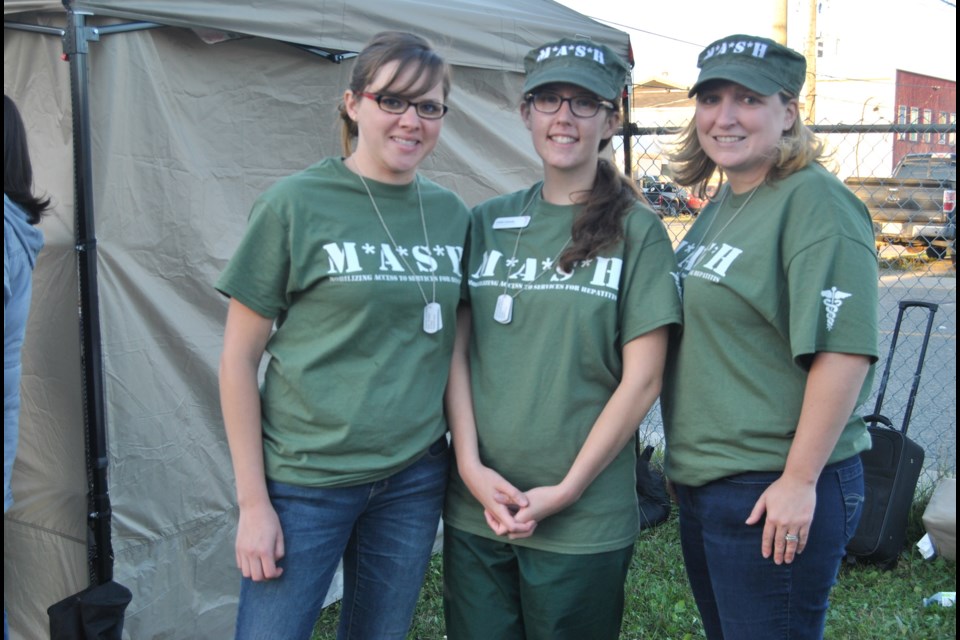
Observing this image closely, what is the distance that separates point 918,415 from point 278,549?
19.1 ft

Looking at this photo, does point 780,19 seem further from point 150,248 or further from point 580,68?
point 580,68

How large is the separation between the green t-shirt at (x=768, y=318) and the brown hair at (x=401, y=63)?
0.71 metres

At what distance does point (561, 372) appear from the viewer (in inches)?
76.4

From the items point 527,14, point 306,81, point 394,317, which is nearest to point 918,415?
point 527,14

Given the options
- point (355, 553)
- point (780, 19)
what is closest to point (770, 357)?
point (355, 553)

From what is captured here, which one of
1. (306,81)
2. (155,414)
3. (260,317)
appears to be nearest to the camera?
(260,317)

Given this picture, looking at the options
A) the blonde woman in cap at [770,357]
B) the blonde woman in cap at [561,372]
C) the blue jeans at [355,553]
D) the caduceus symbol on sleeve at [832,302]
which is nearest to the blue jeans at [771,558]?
the blonde woman in cap at [770,357]

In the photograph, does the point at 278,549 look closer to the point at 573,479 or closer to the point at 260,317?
the point at 260,317

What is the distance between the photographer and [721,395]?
1.91 metres

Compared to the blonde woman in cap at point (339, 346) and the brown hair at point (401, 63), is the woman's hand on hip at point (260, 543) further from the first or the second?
the brown hair at point (401, 63)

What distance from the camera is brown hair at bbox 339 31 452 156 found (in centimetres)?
194

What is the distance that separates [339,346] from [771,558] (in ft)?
3.33

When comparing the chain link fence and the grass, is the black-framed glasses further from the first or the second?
the grass

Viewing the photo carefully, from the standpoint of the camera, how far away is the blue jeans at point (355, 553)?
1946 mm
